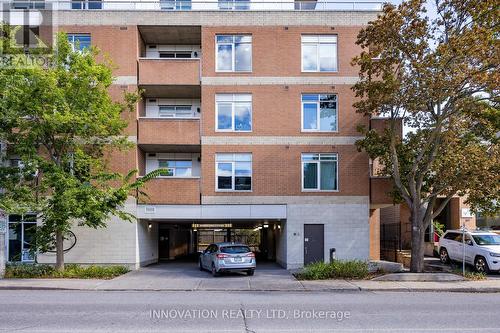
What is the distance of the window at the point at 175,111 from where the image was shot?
1040 inches

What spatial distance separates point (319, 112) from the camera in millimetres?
24750

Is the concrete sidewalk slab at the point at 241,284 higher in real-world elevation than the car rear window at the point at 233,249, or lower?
lower

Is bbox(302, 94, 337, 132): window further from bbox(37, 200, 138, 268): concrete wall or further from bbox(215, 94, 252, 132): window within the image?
bbox(37, 200, 138, 268): concrete wall

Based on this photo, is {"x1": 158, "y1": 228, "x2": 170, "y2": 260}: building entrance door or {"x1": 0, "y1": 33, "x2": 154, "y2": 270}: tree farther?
{"x1": 158, "y1": 228, "x2": 170, "y2": 260}: building entrance door

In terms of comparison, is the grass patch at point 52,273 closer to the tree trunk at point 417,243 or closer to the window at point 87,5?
the tree trunk at point 417,243

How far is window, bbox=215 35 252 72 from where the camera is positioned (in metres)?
24.9

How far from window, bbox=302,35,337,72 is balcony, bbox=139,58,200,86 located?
5385 mm

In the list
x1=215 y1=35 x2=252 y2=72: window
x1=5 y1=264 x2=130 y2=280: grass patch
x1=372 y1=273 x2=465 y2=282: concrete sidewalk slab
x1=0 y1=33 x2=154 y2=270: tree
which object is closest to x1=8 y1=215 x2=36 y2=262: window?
x1=5 y1=264 x2=130 y2=280: grass patch

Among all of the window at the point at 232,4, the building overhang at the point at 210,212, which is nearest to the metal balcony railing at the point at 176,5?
the window at the point at 232,4

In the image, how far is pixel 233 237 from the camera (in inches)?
1580

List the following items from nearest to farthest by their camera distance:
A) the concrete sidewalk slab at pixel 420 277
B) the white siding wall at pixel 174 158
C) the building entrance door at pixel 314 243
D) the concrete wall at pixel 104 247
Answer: the concrete sidewalk slab at pixel 420 277 < the concrete wall at pixel 104 247 < the building entrance door at pixel 314 243 < the white siding wall at pixel 174 158

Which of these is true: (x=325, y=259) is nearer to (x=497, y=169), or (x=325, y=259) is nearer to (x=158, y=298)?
(x=497, y=169)

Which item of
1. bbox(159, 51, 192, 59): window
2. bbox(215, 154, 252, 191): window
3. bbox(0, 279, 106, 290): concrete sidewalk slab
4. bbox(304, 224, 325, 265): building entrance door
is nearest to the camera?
bbox(0, 279, 106, 290): concrete sidewalk slab

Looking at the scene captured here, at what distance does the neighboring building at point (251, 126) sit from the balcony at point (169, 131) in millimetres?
48
